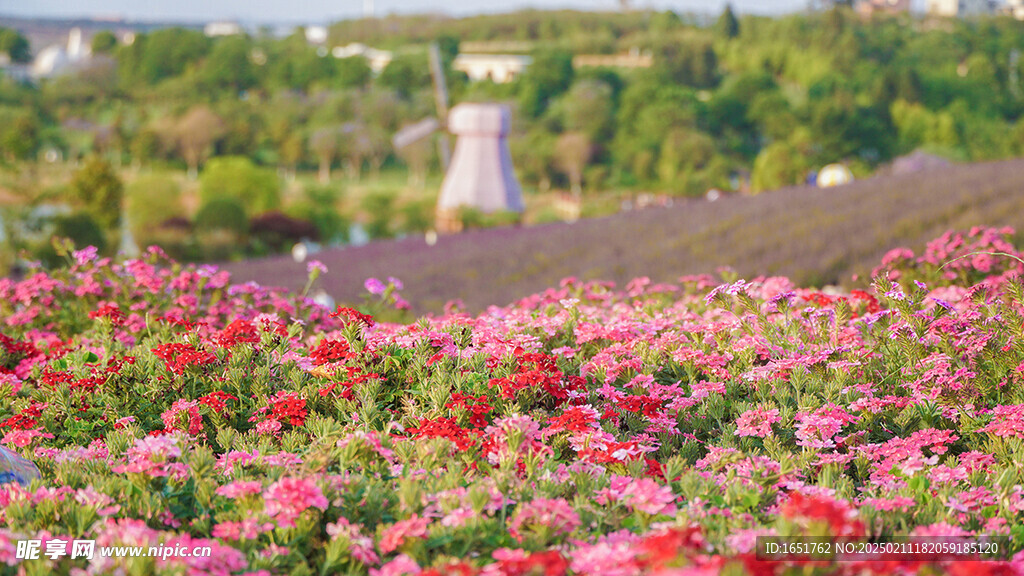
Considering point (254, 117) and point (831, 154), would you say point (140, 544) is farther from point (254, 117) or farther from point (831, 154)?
point (254, 117)

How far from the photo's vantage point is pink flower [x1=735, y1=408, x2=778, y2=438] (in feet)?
10.3

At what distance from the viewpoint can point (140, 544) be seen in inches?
83.7

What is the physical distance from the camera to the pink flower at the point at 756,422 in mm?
3125

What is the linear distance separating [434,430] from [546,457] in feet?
1.24

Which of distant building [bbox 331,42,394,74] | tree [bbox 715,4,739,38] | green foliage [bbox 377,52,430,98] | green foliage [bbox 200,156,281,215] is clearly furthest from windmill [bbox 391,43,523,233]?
tree [bbox 715,4,739,38]

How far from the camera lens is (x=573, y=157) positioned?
60719mm

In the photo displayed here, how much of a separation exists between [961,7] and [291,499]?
139 m

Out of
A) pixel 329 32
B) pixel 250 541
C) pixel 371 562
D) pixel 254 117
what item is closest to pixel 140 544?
pixel 250 541

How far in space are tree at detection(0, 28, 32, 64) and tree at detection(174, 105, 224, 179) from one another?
55.5 meters

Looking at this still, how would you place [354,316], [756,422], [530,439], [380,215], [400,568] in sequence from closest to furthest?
[400,568] < [530,439] < [756,422] < [354,316] < [380,215]

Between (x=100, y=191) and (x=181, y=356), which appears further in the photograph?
(x=100, y=191)

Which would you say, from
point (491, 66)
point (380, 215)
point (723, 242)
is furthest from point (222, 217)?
point (491, 66)

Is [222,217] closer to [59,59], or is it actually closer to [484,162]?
[484,162]

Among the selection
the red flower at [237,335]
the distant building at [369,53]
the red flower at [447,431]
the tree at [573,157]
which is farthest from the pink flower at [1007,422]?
the distant building at [369,53]
